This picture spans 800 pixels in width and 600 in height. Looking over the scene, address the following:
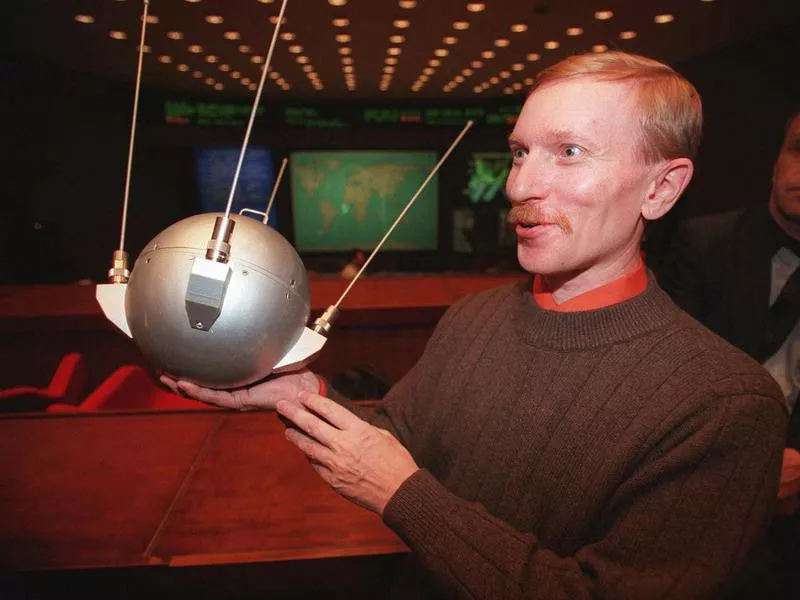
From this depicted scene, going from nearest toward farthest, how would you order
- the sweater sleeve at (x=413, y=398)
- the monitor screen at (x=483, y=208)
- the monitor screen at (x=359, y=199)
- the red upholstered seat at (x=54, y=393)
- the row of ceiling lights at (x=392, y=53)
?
the sweater sleeve at (x=413, y=398)
the red upholstered seat at (x=54, y=393)
the row of ceiling lights at (x=392, y=53)
the monitor screen at (x=483, y=208)
the monitor screen at (x=359, y=199)

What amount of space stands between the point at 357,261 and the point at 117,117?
4768 mm

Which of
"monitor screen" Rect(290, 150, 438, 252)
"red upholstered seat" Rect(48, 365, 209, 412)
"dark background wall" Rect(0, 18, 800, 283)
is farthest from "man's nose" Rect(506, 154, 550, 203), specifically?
"monitor screen" Rect(290, 150, 438, 252)

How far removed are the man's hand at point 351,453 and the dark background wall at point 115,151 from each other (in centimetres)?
592

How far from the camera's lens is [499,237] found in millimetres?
10016

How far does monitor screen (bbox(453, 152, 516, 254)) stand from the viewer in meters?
9.80

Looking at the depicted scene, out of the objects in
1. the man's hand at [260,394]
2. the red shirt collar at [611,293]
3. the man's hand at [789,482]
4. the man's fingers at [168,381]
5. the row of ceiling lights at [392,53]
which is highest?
the row of ceiling lights at [392,53]

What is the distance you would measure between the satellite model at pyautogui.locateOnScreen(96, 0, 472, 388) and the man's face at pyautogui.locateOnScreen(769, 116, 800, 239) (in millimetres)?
1473

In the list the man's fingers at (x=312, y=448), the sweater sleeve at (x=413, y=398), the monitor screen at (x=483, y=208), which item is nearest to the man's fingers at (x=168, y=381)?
the man's fingers at (x=312, y=448)

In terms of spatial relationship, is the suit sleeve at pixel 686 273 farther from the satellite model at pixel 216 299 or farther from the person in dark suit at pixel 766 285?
the satellite model at pixel 216 299

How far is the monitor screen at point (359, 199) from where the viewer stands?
32.7 feet

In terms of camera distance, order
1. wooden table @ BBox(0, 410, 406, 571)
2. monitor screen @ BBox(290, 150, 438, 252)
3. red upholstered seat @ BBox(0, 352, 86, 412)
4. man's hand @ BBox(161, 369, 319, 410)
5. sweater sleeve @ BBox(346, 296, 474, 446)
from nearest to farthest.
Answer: man's hand @ BBox(161, 369, 319, 410), sweater sleeve @ BBox(346, 296, 474, 446), wooden table @ BBox(0, 410, 406, 571), red upholstered seat @ BBox(0, 352, 86, 412), monitor screen @ BBox(290, 150, 438, 252)

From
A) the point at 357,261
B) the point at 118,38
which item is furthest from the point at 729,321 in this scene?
the point at 118,38

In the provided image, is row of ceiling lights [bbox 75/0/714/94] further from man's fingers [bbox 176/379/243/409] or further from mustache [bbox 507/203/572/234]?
man's fingers [bbox 176/379/243/409]

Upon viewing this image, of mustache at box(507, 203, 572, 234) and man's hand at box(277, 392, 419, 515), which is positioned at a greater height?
mustache at box(507, 203, 572, 234)
